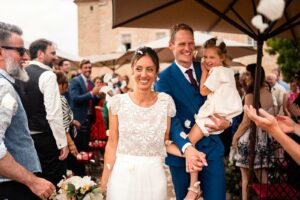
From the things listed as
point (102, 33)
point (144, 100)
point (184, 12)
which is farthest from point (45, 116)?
point (102, 33)

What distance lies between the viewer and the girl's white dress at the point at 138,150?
10.1 feet

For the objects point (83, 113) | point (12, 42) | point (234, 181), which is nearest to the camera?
point (12, 42)

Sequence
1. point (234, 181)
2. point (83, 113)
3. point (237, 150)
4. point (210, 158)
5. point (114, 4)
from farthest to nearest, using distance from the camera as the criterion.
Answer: point (83, 113) → point (234, 181) → point (237, 150) → point (114, 4) → point (210, 158)

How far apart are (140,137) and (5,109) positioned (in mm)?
1099

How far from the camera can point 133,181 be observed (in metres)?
3.08

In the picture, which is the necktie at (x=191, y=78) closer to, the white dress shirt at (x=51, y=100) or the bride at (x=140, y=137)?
the bride at (x=140, y=137)

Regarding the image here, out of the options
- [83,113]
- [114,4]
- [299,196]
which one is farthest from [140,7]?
[83,113]

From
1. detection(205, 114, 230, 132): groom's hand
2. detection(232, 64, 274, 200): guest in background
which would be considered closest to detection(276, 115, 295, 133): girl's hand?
detection(205, 114, 230, 132): groom's hand

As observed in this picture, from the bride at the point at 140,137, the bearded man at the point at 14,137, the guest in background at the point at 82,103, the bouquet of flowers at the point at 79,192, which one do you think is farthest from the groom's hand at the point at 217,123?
the guest in background at the point at 82,103

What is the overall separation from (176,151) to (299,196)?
1715mm

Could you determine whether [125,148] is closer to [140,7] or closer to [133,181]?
[133,181]

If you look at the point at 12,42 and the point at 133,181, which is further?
the point at 133,181

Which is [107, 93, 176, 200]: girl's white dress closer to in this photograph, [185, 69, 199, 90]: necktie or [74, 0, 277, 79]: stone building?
[185, 69, 199, 90]: necktie

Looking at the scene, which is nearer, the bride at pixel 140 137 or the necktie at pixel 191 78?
the bride at pixel 140 137
